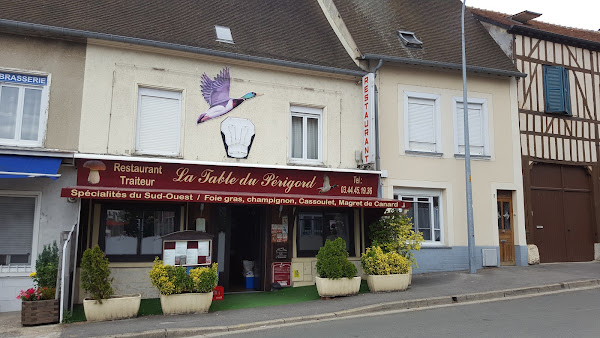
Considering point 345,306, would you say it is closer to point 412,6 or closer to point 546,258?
point 546,258

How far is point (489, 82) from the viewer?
14461mm

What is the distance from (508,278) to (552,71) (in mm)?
7090

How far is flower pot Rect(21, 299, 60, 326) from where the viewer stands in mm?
8430

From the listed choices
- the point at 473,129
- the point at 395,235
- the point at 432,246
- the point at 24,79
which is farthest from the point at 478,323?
the point at 24,79

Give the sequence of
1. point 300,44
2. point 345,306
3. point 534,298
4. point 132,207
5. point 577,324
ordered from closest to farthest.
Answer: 1. point 577,324
2. point 345,306
3. point 534,298
4. point 132,207
5. point 300,44

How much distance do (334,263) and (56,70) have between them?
23.7 feet

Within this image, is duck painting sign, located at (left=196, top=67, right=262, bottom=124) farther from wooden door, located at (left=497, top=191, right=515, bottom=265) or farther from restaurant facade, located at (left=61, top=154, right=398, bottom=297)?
wooden door, located at (left=497, top=191, right=515, bottom=265)

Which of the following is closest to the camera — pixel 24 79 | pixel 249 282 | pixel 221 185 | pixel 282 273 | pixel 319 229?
pixel 24 79

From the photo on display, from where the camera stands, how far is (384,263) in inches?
422

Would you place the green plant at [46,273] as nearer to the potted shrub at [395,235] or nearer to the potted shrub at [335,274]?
the potted shrub at [335,274]

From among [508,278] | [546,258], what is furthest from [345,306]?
A: [546,258]

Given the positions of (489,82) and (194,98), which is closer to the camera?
(194,98)

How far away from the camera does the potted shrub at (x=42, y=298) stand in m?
Result: 8.44

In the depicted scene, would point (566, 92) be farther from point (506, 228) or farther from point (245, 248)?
point (245, 248)
